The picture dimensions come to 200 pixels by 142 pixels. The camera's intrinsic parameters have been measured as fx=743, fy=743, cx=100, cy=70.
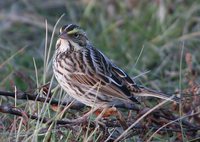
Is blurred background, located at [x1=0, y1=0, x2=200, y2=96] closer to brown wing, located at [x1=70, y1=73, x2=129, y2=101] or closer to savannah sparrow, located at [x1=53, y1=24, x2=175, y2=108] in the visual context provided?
savannah sparrow, located at [x1=53, y1=24, x2=175, y2=108]

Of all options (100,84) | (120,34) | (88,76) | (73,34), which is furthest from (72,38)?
(120,34)

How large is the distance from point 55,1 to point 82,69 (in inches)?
161

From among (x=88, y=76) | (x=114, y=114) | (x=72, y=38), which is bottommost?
(x=114, y=114)

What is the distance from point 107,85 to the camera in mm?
5066

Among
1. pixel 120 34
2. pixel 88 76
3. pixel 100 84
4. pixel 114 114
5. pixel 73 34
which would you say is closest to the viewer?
pixel 114 114

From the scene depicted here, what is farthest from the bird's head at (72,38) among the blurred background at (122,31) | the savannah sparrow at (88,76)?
the blurred background at (122,31)

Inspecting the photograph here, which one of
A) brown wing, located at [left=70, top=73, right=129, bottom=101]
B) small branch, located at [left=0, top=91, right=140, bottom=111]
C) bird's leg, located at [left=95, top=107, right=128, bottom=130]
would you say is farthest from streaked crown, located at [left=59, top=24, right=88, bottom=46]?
bird's leg, located at [left=95, top=107, right=128, bottom=130]

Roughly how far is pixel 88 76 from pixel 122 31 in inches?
120

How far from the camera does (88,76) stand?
5129 mm

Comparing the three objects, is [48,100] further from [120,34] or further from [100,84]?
[120,34]

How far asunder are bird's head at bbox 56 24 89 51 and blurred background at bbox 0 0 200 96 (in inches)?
53.4

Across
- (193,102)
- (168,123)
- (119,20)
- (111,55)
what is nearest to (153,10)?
(119,20)

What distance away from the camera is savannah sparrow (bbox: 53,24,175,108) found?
5.01 m

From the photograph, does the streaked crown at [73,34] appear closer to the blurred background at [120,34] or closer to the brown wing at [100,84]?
the brown wing at [100,84]
